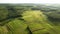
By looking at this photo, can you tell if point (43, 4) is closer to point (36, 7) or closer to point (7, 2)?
point (36, 7)

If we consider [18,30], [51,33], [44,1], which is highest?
[44,1]

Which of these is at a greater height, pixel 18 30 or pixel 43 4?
pixel 43 4

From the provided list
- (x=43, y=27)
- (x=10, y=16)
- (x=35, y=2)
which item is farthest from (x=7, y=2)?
(x=43, y=27)

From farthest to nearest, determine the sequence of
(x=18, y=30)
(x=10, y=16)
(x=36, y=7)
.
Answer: (x=36, y=7)
(x=10, y=16)
(x=18, y=30)

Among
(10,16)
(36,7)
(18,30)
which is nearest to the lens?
(18,30)

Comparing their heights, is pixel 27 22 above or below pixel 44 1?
below

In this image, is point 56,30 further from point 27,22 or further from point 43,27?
point 27,22

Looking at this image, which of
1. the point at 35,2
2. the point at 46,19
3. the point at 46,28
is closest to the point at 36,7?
the point at 35,2

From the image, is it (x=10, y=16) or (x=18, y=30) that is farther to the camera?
(x=10, y=16)

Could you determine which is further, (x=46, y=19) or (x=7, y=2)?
(x=7, y=2)
